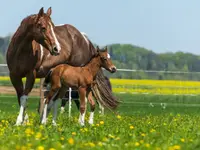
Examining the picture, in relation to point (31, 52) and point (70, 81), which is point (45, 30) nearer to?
point (31, 52)

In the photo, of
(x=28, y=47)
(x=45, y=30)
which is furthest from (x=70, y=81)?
(x=45, y=30)

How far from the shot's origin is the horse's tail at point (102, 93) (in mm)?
16406

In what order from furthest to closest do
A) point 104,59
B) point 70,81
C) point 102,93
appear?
point 102,93 < point 104,59 < point 70,81

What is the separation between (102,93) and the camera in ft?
54.2

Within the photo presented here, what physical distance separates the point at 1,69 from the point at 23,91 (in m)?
24.9

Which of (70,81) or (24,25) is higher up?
(24,25)

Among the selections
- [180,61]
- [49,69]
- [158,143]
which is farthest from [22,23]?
[180,61]

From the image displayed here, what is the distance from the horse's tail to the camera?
646 inches

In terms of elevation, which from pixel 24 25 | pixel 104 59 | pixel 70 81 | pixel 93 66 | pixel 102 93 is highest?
pixel 24 25

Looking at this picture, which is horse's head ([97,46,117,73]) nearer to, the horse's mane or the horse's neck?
the horse's neck

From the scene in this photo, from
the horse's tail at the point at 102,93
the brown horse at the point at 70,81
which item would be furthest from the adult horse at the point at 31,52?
the horse's tail at the point at 102,93

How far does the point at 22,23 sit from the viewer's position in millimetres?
13289

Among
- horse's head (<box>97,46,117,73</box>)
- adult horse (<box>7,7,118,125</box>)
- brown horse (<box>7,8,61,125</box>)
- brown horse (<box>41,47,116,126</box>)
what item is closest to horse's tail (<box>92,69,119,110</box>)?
horse's head (<box>97,46,117,73</box>)

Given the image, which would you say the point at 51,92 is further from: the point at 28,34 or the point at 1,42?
the point at 1,42
